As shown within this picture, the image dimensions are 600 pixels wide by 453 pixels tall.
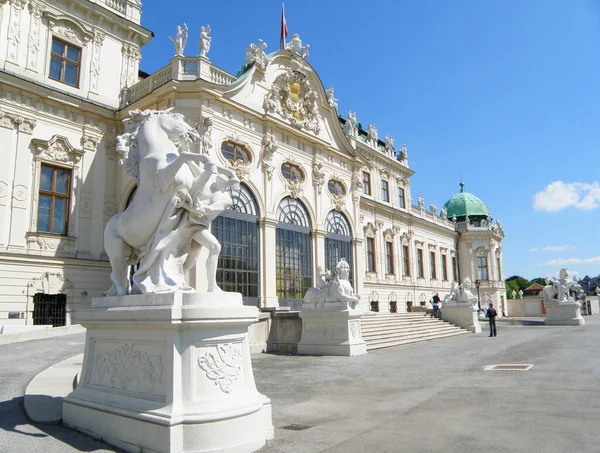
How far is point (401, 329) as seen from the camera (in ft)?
64.0

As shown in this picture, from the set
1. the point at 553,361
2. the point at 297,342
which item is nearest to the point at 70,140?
the point at 297,342

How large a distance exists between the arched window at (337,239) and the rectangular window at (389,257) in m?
9.24

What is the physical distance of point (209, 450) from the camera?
416cm

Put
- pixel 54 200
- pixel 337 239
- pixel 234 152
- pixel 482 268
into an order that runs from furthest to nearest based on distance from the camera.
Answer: pixel 482 268
pixel 337 239
pixel 234 152
pixel 54 200

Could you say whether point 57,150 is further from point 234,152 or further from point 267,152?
point 267,152

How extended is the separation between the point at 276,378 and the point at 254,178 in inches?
484

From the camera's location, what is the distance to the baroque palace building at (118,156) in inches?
667

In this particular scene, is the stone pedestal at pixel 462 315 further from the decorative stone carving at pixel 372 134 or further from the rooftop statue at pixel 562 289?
the decorative stone carving at pixel 372 134

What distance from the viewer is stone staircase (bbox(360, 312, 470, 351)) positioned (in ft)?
55.1

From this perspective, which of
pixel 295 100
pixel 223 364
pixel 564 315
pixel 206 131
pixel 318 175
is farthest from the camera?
pixel 564 315

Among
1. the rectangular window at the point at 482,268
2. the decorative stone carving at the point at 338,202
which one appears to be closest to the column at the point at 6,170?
the decorative stone carving at the point at 338,202

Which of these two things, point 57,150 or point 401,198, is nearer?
point 57,150

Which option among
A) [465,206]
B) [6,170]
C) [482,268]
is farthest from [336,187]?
[465,206]

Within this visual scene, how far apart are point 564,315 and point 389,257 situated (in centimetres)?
1218
